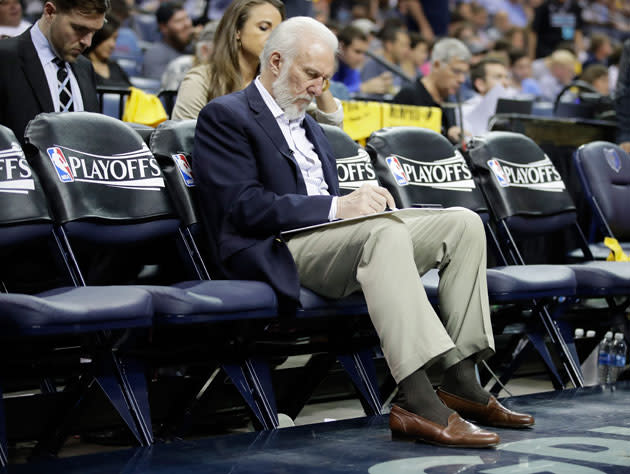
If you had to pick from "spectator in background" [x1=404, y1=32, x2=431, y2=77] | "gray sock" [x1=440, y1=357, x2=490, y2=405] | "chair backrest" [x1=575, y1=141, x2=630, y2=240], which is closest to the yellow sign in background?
"chair backrest" [x1=575, y1=141, x2=630, y2=240]

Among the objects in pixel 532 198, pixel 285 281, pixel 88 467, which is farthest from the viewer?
pixel 532 198

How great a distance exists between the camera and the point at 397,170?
3.62 m

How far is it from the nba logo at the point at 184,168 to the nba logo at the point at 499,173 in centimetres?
132

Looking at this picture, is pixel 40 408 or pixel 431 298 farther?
pixel 431 298

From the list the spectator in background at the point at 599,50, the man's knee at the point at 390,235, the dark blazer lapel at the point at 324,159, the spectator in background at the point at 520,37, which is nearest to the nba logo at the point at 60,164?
the dark blazer lapel at the point at 324,159

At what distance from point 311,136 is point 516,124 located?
2360 millimetres

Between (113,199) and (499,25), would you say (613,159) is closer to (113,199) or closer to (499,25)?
(113,199)

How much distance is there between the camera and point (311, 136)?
3209mm

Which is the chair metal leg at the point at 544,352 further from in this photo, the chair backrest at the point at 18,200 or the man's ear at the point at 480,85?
the man's ear at the point at 480,85

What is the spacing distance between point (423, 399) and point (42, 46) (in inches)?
71.3

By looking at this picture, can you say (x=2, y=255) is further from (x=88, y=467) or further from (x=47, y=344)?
(x=88, y=467)

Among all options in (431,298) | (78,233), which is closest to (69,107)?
(78,233)

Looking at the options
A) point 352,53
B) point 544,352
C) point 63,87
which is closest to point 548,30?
point 352,53

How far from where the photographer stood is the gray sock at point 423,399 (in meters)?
2.47
